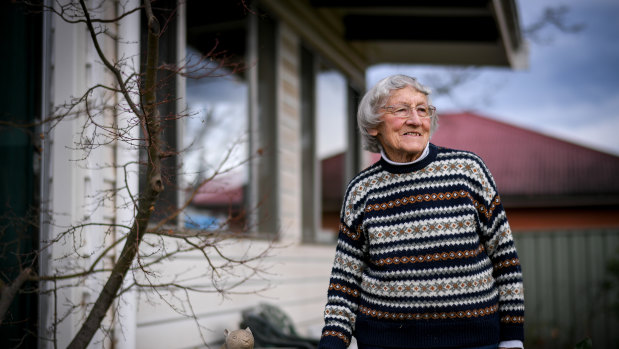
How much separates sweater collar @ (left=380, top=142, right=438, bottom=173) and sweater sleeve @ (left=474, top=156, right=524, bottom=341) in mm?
176

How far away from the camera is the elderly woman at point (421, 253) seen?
2.15 m

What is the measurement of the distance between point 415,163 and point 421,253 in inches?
12.1

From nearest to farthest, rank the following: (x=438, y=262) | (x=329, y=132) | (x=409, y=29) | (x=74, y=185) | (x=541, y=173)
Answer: (x=438, y=262) → (x=74, y=185) → (x=409, y=29) → (x=329, y=132) → (x=541, y=173)

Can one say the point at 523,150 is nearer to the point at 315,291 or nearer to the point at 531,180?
the point at 531,180

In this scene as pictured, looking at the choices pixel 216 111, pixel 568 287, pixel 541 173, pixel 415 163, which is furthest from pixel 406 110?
pixel 541 173

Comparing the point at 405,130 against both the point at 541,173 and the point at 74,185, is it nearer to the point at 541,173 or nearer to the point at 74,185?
the point at 74,185

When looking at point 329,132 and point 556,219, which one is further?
point 556,219

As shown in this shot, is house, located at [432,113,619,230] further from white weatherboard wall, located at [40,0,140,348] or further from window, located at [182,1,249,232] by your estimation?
white weatherboard wall, located at [40,0,140,348]

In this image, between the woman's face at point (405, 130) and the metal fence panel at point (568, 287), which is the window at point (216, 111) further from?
the metal fence panel at point (568, 287)

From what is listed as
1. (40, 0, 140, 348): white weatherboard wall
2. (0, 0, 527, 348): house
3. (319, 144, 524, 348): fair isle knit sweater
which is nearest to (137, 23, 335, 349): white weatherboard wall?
(0, 0, 527, 348): house

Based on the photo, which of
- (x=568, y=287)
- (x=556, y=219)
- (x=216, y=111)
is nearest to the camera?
(x=216, y=111)

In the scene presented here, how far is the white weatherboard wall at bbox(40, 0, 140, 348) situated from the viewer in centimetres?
301

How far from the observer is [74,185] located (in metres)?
3.07

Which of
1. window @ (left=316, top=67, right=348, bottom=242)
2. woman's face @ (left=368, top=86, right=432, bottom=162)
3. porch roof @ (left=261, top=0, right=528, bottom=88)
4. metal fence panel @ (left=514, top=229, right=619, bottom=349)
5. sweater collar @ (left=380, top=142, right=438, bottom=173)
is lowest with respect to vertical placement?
metal fence panel @ (left=514, top=229, right=619, bottom=349)
